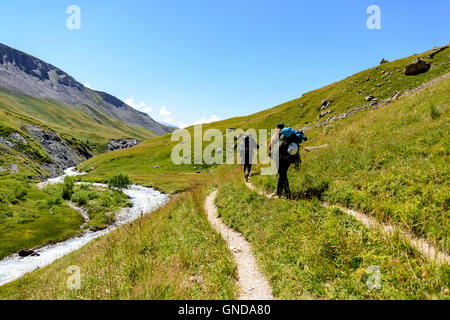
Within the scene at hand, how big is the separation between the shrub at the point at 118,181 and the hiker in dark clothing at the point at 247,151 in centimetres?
4289

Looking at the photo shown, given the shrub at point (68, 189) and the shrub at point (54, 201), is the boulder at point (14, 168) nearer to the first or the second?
the shrub at point (68, 189)

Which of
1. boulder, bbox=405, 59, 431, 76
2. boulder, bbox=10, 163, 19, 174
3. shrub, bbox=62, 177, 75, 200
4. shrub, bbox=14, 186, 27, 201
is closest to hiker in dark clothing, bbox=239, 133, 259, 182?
shrub, bbox=14, 186, 27, 201

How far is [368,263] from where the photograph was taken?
4.80 metres

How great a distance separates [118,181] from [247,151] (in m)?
43.7

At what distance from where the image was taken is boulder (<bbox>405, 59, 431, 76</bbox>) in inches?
1525

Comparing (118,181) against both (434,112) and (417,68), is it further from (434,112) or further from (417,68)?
(417,68)

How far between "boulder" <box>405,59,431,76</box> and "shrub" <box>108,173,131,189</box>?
65657 millimetres

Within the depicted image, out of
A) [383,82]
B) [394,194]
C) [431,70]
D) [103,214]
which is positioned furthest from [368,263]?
[383,82]

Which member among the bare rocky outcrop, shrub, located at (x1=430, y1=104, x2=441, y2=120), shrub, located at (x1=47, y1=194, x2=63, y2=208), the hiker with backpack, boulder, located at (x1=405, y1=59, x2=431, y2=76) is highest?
boulder, located at (x1=405, y1=59, x2=431, y2=76)

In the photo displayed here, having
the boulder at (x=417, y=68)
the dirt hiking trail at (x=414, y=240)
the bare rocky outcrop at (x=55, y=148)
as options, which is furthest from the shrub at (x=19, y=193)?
the boulder at (x=417, y=68)

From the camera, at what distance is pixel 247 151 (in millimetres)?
17766

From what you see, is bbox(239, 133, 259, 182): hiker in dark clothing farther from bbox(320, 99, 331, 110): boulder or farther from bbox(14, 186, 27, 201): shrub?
bbox(320, 99, 331, 110): boulder
